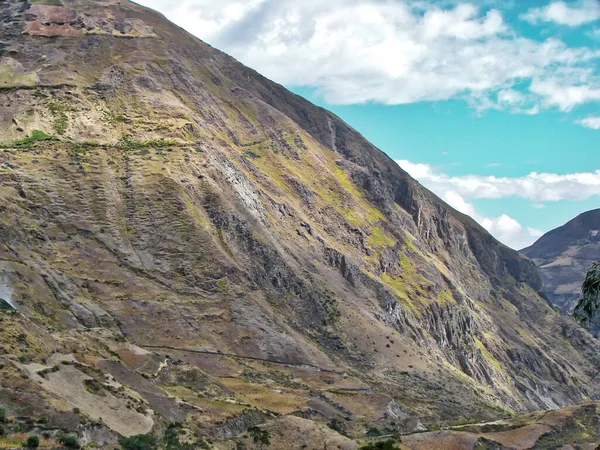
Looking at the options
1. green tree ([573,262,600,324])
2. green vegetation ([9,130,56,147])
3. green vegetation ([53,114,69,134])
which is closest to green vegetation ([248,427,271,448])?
green tree ([573,262,600,324])

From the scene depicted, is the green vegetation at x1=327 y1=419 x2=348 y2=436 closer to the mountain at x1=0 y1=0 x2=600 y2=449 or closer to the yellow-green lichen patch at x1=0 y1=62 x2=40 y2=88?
the mountain at x1=0 y1=0 x2=600 y2=449

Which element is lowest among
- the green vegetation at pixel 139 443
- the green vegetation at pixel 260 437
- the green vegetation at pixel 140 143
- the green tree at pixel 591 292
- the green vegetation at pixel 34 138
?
the green vegetation at pixel 260 437

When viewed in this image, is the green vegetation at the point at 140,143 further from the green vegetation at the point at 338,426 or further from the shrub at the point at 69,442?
the shrub at the point at 69,442

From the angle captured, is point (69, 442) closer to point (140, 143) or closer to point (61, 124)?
point (140, 143)

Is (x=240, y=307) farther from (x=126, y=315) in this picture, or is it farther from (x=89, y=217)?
(x=89, y=217)

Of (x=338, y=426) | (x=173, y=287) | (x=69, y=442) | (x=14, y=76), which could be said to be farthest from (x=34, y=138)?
(x=69, y=442)

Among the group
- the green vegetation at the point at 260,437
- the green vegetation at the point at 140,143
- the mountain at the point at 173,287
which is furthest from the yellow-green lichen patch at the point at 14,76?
the green vegetation at the point at 260,437
